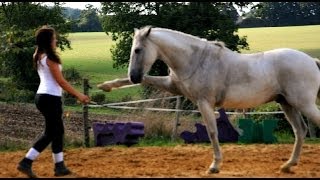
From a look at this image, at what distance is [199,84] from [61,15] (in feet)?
116

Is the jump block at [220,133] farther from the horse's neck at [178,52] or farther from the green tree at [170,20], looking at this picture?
the green tree at [170,20]

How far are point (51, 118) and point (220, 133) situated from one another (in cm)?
613

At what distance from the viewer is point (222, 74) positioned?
702 centimetres

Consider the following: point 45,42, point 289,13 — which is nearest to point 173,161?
point 45,42

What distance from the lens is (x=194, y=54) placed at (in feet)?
23.3

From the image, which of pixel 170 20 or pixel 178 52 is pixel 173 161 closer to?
pixel 178 52

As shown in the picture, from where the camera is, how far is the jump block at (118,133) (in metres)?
11.6

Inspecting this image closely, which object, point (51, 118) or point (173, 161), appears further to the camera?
point (173, 161)

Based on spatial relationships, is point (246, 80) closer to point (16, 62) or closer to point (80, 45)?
point (16, 62)

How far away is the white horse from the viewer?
696cm

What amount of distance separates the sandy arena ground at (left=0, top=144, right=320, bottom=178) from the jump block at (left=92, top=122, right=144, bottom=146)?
0.49 meters

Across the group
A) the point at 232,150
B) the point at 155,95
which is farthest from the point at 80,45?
the point at 232,150

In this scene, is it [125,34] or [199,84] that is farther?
[125,34]

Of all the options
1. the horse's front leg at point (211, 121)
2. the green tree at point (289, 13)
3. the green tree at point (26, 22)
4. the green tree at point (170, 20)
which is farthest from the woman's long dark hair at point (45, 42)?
the green tree at point (289, 13)
